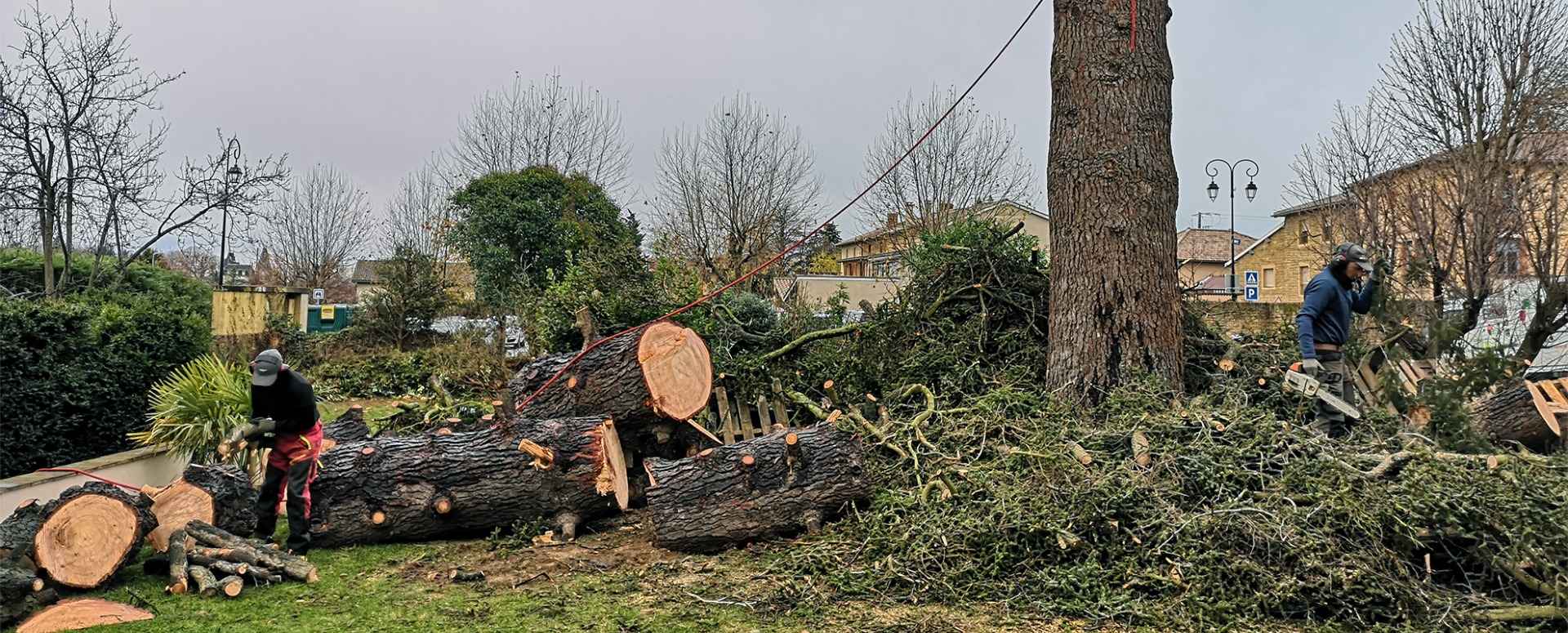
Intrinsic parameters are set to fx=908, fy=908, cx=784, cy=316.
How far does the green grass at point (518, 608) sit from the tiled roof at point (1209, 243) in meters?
42.6

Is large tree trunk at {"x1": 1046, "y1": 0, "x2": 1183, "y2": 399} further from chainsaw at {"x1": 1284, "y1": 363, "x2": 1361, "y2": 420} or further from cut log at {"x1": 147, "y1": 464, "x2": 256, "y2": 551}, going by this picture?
cut log at {"x1": 147, "y1": 464, "x2": 256, "y2": 551}

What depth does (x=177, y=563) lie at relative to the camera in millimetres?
4602

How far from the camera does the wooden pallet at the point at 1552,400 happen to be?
573 centimetres

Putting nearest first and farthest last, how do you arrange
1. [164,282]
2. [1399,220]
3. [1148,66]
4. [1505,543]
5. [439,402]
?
[1505,543], [1148,66], [439,402], [1399,220], [164,282]

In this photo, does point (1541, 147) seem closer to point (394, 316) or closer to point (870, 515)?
point (870, 515)

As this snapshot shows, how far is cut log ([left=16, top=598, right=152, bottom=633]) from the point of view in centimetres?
395

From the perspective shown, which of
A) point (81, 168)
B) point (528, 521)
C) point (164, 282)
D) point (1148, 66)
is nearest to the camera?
point (528, 521)

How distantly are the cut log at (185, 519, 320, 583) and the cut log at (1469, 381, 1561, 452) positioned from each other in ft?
22.6

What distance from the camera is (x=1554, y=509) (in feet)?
13.3

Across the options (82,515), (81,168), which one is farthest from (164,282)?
(82,515)

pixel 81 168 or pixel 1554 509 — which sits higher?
pixel 81 168

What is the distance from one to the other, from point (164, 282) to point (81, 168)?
451 cm

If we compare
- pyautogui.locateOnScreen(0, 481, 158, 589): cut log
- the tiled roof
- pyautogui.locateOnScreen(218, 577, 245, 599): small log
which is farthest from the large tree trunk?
the tiled roof

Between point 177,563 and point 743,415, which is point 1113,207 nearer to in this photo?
point 743,415
